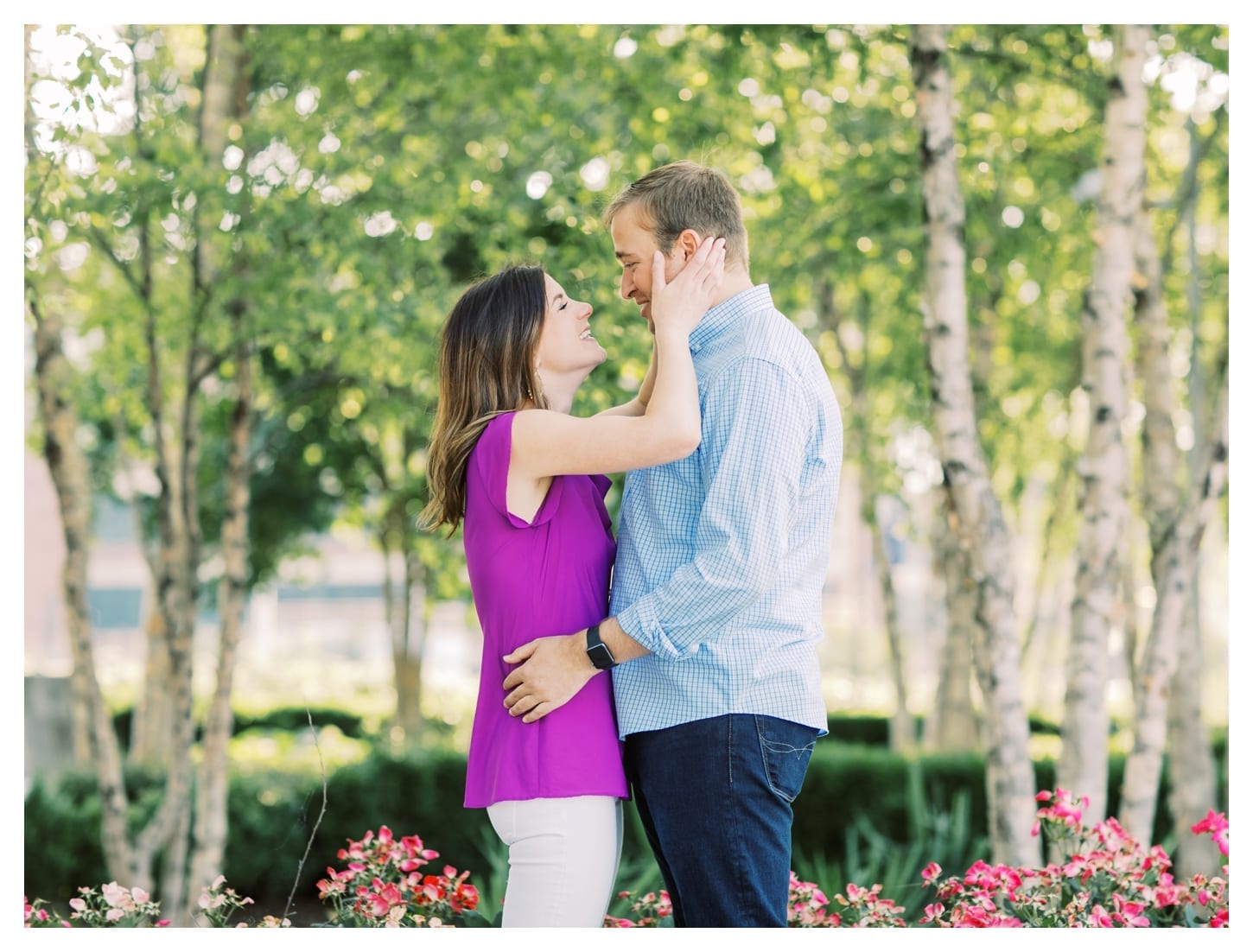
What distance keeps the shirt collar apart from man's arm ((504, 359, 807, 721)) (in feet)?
0.64

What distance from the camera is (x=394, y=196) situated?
20.0ft

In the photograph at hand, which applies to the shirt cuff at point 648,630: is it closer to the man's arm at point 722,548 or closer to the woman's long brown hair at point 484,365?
the man's arm at point 722,548

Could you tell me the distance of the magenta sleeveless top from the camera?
2.35 metres

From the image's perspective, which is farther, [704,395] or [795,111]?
[795,111]

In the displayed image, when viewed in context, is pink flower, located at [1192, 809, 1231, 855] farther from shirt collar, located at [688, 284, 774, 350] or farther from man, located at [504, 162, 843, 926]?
shirt collar, located at [688, 284, 774, 350]

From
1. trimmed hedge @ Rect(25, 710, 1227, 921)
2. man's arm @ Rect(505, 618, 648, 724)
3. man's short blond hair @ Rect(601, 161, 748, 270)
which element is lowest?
trimmed hedge @ Rect(25, 710, 1227, 921)

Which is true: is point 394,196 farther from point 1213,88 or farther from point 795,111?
point 1213,88

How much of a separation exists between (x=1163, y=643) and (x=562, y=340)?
357 cm

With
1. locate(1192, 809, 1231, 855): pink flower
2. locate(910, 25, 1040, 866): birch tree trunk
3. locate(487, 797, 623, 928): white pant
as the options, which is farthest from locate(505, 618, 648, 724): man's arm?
locate(910, 25, 1040, 866): birch tree trunk

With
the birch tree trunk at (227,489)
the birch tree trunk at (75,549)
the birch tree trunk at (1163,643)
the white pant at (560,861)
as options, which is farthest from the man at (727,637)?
the birch tree trunk at (227,489)

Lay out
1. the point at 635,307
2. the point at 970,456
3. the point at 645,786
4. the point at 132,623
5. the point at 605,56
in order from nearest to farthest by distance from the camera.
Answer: the point at 645,786 → the point at 970,456 → the point at 635,307 → the point at 605,56 → the point at 132,623

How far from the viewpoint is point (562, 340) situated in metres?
2.59
